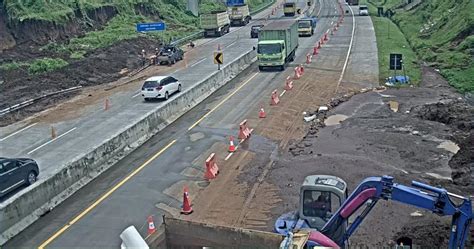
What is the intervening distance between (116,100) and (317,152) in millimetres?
18329

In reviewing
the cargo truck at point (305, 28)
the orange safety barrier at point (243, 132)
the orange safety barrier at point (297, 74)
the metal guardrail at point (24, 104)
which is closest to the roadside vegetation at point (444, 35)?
the cargo truck at point (305, 28)

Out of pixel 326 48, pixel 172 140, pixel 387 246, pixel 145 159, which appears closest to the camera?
pixel 387 246

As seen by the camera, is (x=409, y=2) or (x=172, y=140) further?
(x=409, y=2)

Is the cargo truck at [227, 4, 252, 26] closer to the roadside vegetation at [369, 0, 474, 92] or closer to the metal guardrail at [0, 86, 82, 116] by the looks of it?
the roadside vegetation at [369, 0, 474, 92]

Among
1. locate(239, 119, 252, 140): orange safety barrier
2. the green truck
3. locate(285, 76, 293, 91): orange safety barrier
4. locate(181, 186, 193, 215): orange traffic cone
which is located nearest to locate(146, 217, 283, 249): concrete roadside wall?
locate(181, 186, 193, 215): orange traffic cone

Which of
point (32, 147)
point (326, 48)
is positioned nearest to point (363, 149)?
point (32, 147)

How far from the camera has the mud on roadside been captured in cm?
1850

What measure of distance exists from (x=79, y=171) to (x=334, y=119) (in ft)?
51.0

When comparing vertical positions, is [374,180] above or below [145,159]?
above

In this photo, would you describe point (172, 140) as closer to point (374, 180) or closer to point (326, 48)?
point (374, 180)

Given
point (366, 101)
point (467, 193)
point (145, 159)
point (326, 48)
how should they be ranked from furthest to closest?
point (326, 48)
point (366, 101)
point (145, 159)
point (467, 193)

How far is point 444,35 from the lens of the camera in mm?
58000

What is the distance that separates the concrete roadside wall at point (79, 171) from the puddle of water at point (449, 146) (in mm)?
14850

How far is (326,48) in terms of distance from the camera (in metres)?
60.0
